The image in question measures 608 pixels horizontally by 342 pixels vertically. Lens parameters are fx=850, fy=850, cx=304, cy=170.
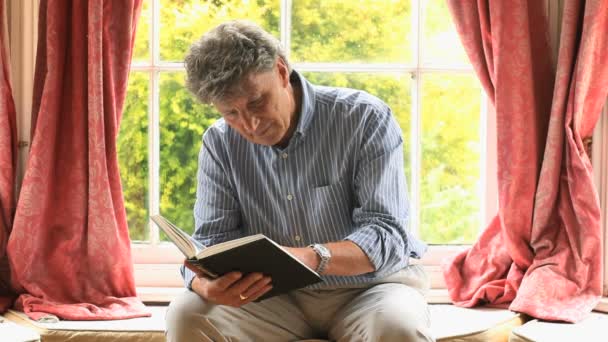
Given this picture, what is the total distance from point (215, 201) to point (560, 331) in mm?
1112

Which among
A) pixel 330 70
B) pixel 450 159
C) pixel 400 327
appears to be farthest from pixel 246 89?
pixel 450 159

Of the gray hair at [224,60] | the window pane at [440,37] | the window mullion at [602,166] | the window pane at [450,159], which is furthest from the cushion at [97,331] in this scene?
the window mullion at [602,166]

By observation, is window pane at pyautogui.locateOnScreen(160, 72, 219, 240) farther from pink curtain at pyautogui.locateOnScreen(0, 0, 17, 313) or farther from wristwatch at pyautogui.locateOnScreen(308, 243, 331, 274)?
wristwatch at pyautogui.locateOnScreen(308, 243, 331, 274)

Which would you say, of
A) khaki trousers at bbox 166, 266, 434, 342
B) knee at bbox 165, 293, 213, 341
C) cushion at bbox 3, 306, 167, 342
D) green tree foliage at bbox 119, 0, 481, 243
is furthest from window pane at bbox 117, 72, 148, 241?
knee at bbox 165, 293, 213, 341

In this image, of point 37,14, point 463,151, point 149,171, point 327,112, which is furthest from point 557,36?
point 37,14

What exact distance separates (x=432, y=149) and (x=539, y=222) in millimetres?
580

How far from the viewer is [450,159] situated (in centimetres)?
335

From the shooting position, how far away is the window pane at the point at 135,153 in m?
3.31

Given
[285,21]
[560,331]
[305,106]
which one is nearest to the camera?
[305,106]

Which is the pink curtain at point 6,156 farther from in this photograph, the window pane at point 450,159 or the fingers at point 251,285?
the window pane at point 450,159

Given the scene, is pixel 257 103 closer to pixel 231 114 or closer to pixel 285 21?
pixel 231 114

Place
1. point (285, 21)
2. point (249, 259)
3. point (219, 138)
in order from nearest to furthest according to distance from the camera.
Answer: point (249, 259) < point (219, 138) < point (285, 21)

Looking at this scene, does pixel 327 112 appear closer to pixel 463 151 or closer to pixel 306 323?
pixel 306 323

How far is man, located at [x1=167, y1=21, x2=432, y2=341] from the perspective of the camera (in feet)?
6.96
